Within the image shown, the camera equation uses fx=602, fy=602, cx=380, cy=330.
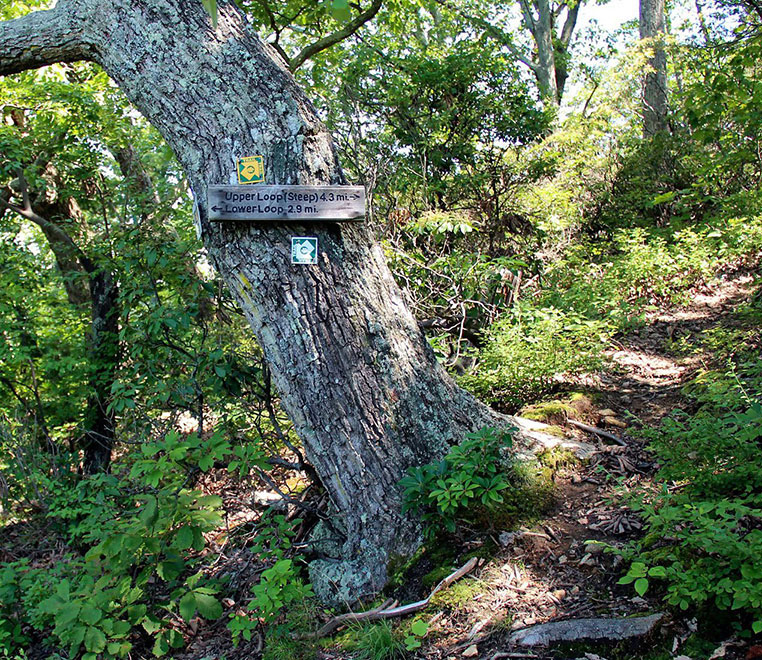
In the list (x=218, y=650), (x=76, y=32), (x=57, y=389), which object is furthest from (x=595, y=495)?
(x=57, y=389)

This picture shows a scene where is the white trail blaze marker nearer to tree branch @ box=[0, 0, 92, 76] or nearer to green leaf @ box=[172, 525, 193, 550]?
green leaf @ box=[172, 525, 193, 550]

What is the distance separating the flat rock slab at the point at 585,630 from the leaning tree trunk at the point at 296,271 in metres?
0.89

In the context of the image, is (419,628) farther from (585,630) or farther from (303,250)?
(303,250)

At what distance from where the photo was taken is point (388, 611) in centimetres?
296

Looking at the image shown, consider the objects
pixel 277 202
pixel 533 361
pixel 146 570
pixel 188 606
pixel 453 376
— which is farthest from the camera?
pixel 453 376

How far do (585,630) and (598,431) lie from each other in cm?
193

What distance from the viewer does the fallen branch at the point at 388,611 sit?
2.92m

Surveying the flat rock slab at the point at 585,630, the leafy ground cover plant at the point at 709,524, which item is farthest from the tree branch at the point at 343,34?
the flat rock slab at the point at 585,630

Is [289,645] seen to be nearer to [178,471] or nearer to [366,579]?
[366,579]

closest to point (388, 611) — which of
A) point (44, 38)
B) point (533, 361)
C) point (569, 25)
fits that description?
point (533, 361)

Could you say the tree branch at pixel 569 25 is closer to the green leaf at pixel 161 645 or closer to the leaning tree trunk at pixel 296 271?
the leaning tree trunk at pixel 296 271

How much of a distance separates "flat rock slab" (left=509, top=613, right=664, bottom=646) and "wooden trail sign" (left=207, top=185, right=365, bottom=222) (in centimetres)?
213

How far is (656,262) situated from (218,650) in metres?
5.92

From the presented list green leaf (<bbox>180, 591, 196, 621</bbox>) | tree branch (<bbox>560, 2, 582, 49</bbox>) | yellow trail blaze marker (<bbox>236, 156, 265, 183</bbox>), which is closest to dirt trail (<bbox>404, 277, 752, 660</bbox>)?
green leaf (<bbox>180, 591, 196, 621</bbox>)
